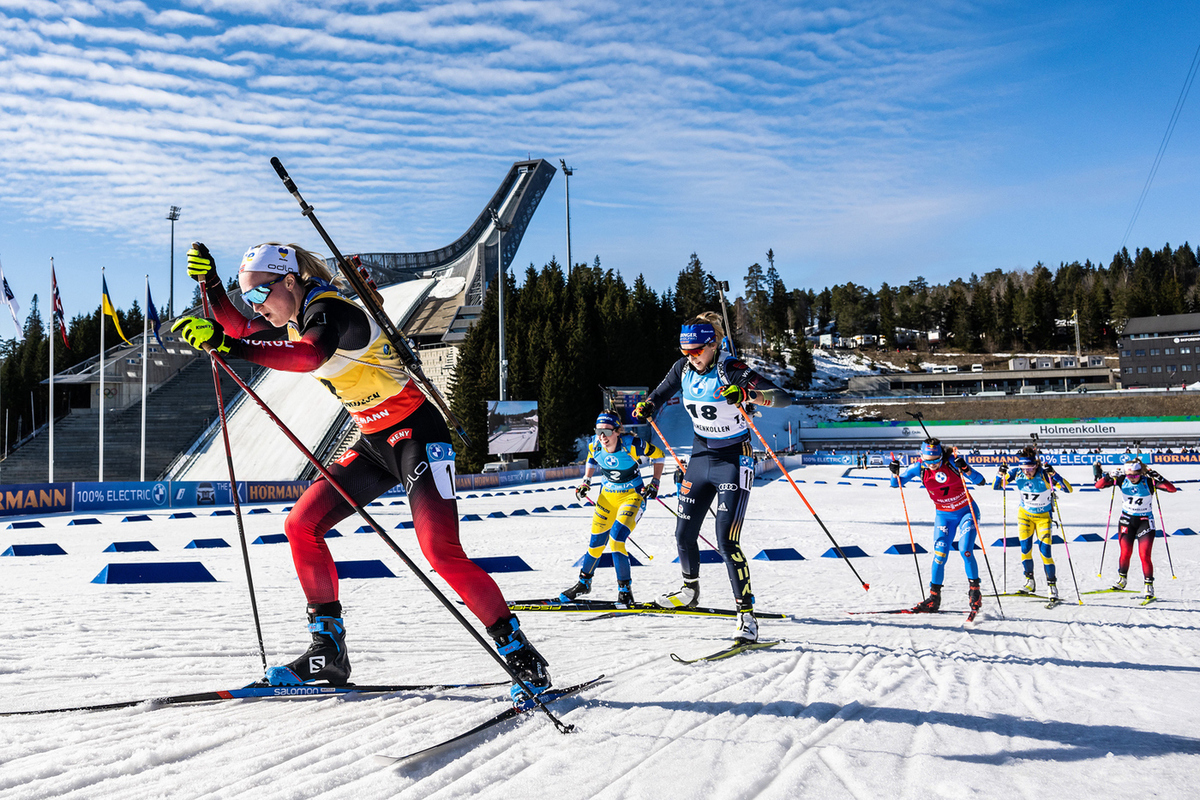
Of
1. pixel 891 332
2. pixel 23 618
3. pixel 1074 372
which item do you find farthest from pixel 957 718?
pixel 891 332

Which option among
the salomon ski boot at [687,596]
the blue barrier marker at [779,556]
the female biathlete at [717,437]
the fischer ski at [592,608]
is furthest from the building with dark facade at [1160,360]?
the female biathlete at [717,437]

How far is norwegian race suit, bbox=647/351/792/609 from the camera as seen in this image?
5789 mm

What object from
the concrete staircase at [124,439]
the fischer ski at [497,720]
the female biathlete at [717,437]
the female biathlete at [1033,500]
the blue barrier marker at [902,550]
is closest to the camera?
the fischer ski at [497,720]

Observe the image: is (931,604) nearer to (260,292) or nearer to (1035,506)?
(1035,506)

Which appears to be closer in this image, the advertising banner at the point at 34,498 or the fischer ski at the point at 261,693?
the fischer ski at the point at 261,693

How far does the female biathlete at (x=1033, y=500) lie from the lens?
10578 mm

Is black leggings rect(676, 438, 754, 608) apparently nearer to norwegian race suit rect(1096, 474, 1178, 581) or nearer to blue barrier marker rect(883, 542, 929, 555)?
norwegian race suit rect(1096, 474, 1178, 581)

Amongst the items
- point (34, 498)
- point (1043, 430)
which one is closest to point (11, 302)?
point (34, 498)

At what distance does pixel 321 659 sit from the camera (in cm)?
394

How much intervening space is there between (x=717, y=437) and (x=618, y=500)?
2441mm

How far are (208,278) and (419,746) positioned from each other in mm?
2508

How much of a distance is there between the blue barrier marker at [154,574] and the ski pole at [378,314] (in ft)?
18.6

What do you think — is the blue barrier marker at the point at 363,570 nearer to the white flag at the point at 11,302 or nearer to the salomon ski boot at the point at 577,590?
the salomon ski boot at the point at 577,590

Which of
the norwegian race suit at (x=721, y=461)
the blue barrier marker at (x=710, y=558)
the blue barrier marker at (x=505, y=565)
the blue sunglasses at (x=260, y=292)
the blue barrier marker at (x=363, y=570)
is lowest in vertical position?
the blue barrier marker at (x=710, y=558)
